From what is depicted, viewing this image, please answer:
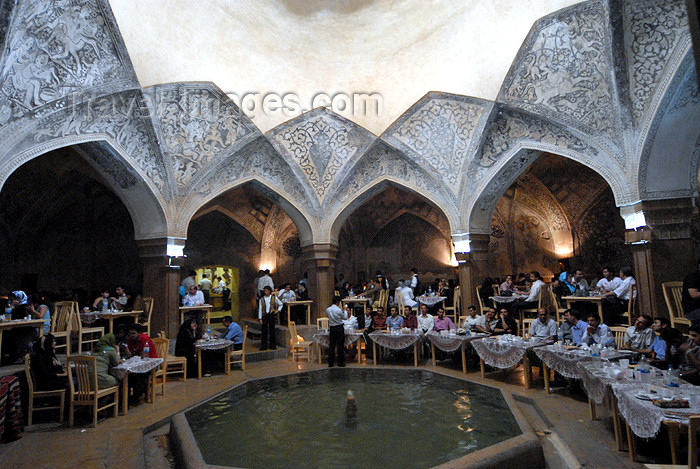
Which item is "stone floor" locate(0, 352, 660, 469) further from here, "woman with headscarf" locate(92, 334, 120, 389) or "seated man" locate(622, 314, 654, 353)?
"seated man" locate(622, 314, 654, 353)

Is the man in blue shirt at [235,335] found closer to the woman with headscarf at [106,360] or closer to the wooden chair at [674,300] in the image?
the woman with headscarf at [106,360]

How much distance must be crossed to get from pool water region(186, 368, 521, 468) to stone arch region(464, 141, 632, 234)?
14.3ft

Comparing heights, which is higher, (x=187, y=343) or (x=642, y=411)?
(x=187, y=343)

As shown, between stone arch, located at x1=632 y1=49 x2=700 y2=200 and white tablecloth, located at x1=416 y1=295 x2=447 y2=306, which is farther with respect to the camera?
white tablecloth, located at x1=416 y1=295 x2=447 y2=306

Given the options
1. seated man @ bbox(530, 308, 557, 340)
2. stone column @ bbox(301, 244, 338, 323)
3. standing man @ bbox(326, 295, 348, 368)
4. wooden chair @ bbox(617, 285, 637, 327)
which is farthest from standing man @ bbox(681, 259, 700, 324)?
stone column @ bbox(301, 244, 338, 323)

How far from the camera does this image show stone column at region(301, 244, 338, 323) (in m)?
11.4

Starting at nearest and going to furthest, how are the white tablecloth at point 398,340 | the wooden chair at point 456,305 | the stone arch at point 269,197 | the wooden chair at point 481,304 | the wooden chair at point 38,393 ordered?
the wooden chair at point 38,393
the white tablecloth at point 398,340
the stone arch at point 269,197
the wooden chair at point 481,304
the wooden chair at point 456,305

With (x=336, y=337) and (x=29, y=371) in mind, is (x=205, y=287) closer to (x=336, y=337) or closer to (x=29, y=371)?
(x=336, y=337)

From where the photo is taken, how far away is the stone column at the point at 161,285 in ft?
30.6

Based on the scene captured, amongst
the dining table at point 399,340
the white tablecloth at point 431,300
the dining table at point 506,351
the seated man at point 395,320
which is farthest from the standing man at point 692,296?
the white tablecloth at point 431,300

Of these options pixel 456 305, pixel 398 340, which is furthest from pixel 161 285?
pixel 456 305

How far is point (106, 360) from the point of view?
5328 millimetres

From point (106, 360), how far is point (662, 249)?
315 inches

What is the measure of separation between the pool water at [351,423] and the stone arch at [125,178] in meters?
4.36
